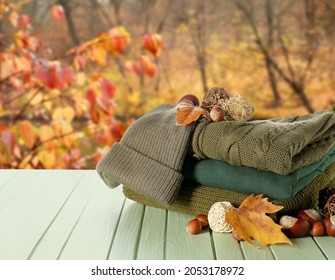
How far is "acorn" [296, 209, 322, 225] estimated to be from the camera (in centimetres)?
109

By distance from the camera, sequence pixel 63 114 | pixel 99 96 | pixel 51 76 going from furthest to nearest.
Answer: pixel 63 114 < pixel 99 96 < pixel 51 76

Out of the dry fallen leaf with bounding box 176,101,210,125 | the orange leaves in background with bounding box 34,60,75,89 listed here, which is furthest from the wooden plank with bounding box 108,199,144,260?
the orange leaves in background with bounding box 34,60,75,89

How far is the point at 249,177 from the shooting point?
109cm

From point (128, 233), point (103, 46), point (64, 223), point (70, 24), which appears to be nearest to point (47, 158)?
point (103, 46)

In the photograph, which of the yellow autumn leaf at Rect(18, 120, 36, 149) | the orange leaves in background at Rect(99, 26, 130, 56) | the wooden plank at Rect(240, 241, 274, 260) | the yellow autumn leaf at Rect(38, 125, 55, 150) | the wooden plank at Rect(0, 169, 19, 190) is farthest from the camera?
the yellow autumn leaf at Rect(38, 125, 55, 150)

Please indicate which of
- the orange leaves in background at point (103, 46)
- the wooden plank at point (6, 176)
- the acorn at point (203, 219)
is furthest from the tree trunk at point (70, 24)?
the acorn at point (203, 219)

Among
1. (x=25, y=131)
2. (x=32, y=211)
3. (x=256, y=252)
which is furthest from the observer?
(x=25, y=131)

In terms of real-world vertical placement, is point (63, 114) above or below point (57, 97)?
below

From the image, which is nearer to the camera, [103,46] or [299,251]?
[299,251]

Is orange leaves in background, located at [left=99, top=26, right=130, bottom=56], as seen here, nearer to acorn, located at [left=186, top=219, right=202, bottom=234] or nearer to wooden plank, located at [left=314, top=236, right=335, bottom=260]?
acorn, located at [left=186, top=219, right=202, bottom=234]

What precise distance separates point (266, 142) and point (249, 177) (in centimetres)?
8

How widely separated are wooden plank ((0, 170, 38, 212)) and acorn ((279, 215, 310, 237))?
0.62 metres

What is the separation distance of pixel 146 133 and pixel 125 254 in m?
0.29

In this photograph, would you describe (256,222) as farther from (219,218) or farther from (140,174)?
(140,174)
